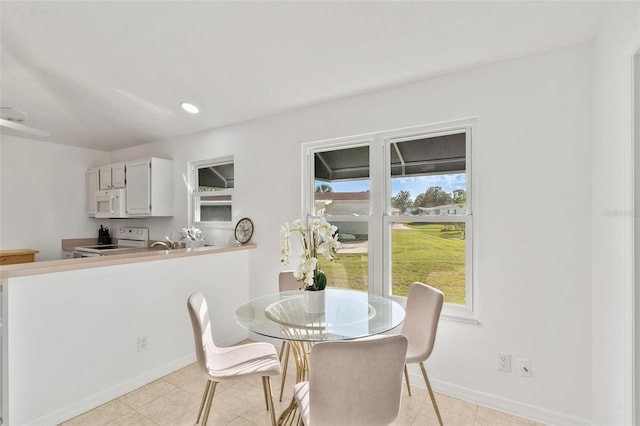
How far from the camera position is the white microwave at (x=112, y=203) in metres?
4.17

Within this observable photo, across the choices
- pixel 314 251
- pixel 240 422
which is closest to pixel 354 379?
pixel 314 251

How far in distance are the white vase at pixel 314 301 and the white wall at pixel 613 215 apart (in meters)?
1.41

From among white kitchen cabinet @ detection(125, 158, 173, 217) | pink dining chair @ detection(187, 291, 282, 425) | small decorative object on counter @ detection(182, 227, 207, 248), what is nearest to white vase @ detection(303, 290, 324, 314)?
pink dining chair @ detection(187, 291, 282, 425)

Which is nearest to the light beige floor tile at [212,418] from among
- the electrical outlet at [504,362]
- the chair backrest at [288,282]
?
the chair backrest at [288,282]

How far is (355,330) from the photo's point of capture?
5.35 ft

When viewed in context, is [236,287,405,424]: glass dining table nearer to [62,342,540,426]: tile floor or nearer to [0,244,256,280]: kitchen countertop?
[62,342,540,426]: tile floor

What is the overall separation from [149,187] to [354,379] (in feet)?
11.9

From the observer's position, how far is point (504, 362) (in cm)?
216

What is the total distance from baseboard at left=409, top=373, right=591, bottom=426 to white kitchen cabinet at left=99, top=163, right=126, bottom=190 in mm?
4190

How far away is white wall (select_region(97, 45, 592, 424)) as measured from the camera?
1.95 m

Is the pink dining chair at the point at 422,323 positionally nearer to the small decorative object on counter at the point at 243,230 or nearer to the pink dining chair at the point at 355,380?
the pink dining chair at the point at 355,380

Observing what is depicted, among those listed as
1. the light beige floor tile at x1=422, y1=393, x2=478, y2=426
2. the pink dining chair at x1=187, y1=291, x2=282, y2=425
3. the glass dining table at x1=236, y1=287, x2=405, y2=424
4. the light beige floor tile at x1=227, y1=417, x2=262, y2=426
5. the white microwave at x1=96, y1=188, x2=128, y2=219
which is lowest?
the light beige floor tile at x1=227, y1=417, x2=262, y2=426

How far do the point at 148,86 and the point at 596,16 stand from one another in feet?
11.1

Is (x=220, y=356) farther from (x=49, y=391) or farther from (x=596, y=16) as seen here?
(x=596, y=16)
